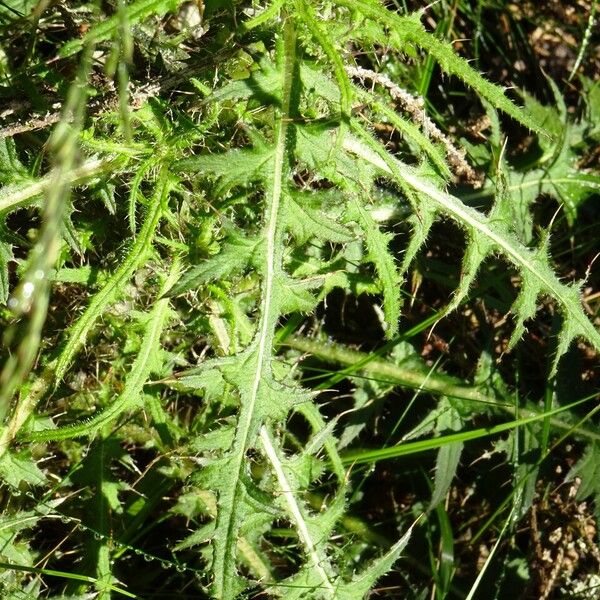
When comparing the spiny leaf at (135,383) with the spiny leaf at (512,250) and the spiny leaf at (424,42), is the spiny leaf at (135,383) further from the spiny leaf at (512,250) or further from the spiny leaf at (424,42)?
the spiny leaf at (424,42)

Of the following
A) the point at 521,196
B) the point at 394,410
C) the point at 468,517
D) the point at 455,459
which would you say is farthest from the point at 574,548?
the point at 521,196

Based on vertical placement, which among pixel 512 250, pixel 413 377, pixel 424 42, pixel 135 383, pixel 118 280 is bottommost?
pixel 413 377

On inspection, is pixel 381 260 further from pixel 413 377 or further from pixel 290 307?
pixel 413 377

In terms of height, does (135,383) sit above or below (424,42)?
below

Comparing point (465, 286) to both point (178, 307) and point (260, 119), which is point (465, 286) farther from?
point (178, 307)

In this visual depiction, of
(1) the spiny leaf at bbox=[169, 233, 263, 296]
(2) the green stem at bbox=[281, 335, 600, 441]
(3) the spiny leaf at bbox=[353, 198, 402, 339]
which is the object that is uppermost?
(1) the spiny leaf at bbox=[169, 233, 263, 296]

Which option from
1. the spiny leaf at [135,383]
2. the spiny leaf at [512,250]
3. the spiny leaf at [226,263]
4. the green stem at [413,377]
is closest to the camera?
the spiny leaf at [226,263]

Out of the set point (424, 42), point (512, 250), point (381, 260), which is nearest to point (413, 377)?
point (512, 250)

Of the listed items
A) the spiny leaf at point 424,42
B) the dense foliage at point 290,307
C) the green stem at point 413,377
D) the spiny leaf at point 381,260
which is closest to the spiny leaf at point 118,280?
the dense foliage at point 290,307

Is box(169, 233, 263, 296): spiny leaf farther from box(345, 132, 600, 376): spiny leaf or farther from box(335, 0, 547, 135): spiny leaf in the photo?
box(335, 0, 547, 135): spiny leaf

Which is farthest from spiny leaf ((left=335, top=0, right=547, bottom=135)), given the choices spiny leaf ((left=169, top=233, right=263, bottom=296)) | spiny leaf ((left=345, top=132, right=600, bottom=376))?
spiny leaf ((left=169, top=233, right=263, bottom=296))

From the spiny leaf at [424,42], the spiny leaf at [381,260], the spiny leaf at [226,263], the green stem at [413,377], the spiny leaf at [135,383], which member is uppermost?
the spiny leaf at [424,42]
